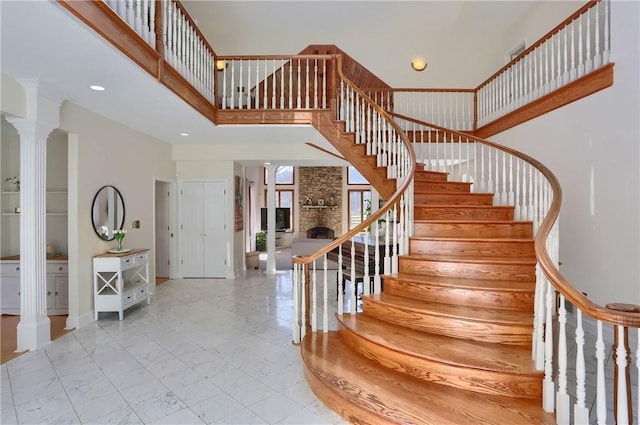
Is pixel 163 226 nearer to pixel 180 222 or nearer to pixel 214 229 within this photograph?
pixel 180 222

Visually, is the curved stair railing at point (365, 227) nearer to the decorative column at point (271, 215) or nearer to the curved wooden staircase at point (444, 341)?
the curved wooden staircase at point (444, 341)

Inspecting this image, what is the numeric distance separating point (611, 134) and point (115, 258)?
19.2ft

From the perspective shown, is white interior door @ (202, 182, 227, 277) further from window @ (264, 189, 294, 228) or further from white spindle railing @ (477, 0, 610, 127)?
window @ (264, 189, 294, 228)

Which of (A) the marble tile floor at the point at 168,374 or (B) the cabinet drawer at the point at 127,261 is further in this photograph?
(B) the cabinet drawer at the point at 127,261

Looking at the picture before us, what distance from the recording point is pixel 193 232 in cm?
651

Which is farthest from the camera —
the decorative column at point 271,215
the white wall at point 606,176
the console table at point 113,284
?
the decorative column at point 271,215

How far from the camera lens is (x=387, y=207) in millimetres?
3062

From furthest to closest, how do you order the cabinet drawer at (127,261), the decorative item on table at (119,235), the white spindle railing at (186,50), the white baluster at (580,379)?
the decorative item on table at (119,235), the cabinet drawer at (127,261), the white spindle railing at (186,50), the white baluster at (580,379)

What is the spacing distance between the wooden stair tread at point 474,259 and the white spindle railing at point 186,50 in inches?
128

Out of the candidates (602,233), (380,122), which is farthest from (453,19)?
(602,233)

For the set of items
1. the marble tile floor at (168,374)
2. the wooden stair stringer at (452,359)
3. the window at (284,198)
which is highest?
the window at (284,198)

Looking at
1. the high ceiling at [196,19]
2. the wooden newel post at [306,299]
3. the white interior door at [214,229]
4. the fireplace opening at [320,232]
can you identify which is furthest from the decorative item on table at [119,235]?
the fireplace opening at [320,232]

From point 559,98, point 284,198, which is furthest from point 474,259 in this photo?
point 284,198

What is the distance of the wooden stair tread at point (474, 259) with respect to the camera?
2.94m
